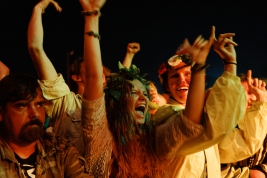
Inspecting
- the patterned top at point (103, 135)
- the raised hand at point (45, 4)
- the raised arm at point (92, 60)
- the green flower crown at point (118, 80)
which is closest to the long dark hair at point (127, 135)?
the green flower crown at point (118, 80)

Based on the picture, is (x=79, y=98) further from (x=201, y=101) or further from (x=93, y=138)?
(x=201, y=101)

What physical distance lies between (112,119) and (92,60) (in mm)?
474

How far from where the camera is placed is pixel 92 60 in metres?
2.14

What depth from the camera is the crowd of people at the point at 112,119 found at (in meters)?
2.08

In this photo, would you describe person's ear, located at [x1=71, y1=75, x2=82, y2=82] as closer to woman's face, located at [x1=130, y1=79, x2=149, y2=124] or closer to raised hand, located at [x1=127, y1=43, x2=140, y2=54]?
raised hand, located at [x1=127, y1=43, x2=140, y2=54]

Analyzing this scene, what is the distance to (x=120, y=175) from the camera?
245cm

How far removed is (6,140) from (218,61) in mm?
6147

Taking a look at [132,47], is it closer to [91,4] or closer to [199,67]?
[91,4]

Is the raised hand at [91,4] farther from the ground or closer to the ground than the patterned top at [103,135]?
farther from the ground

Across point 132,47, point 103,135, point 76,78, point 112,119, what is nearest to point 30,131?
point 103,135

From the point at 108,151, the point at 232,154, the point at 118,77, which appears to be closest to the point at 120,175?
the point at 108,151

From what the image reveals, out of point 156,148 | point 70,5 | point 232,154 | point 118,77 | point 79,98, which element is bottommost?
point 232,154

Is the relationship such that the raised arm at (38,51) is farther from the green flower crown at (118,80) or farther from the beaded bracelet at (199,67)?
the beaded bracelet at (199,67)

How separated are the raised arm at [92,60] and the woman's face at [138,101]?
31cm
